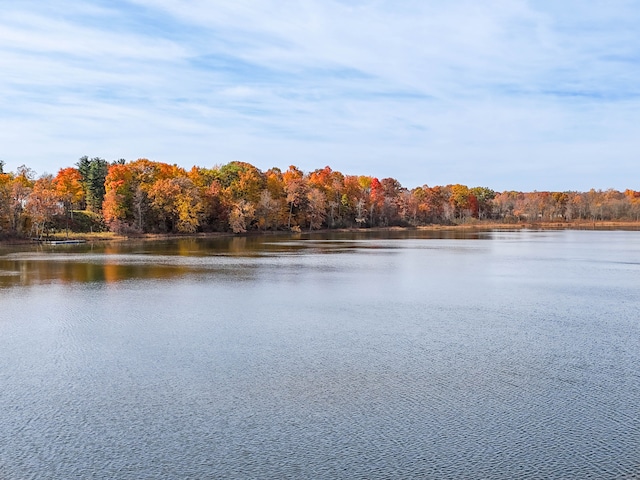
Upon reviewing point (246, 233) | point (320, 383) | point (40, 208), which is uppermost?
point (40, 208)

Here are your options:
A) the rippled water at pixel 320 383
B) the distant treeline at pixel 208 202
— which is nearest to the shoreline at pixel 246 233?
the distant treeline at pixel 208 202

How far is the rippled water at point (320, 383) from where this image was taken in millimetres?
6535

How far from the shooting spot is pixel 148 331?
43.4ft

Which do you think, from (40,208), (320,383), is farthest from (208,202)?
(320,383)

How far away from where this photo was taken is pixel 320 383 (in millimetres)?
9195

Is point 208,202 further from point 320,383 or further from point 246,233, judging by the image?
point 320,383

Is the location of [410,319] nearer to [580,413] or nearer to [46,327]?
[580,413]

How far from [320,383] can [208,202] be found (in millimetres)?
58406

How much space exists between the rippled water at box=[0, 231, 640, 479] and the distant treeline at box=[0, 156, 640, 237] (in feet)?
116

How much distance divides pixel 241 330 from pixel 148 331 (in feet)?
7.00

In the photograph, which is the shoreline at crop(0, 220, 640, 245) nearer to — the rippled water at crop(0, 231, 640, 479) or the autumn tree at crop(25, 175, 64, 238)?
the autumn tree at crop(25, 175, 64, 238)

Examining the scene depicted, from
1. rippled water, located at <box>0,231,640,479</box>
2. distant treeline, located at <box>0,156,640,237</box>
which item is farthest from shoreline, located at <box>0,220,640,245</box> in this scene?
rippled water, located at <box>0,231,640,479</box>

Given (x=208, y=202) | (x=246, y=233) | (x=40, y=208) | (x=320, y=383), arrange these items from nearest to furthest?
(x=320, y=383) → (x=40, y=208) → (x=208, y=202) → (x=246, y=233)

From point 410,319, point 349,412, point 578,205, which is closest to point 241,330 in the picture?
point 410,319
